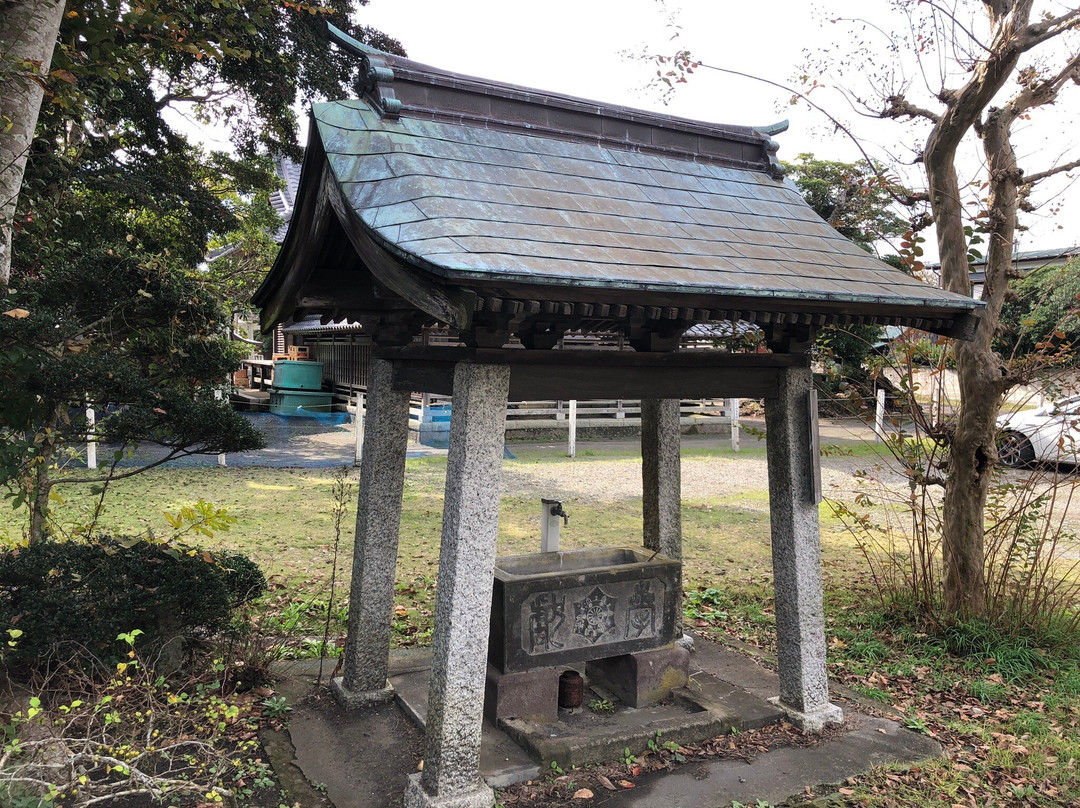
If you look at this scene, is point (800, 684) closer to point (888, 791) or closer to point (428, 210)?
point (888, 791)

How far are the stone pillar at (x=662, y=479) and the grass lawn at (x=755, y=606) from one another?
1.57 metres

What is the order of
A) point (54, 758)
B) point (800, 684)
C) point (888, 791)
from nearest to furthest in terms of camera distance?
point (54, 758)
point (888, 791)
point (800, 684)

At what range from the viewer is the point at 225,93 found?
10312 mm

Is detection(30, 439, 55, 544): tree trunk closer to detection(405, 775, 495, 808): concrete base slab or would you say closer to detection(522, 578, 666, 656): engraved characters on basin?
detection(405, 775, 495, 808): concrete base slab

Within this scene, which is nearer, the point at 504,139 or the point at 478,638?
the point at 478,638

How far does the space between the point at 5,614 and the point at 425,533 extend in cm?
630

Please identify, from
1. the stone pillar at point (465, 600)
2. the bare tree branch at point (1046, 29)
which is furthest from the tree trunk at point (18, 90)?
the bare tree branch at point (1046, 29)

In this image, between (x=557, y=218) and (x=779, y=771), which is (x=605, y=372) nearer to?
(x=557, y=218)

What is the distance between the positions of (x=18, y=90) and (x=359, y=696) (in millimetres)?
4304

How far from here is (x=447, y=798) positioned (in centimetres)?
370

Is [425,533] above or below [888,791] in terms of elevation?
above

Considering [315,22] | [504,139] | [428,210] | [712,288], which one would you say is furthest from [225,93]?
[712,288]

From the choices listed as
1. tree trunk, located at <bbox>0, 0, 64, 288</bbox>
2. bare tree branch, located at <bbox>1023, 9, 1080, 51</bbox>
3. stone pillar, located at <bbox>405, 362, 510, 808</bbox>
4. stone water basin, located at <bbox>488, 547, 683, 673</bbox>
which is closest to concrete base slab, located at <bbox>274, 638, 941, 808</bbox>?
stone pillar, located at <bbox>405, 362, 510, 808</bbox>

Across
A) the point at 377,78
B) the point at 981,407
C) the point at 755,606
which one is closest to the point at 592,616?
the point at 755,606
